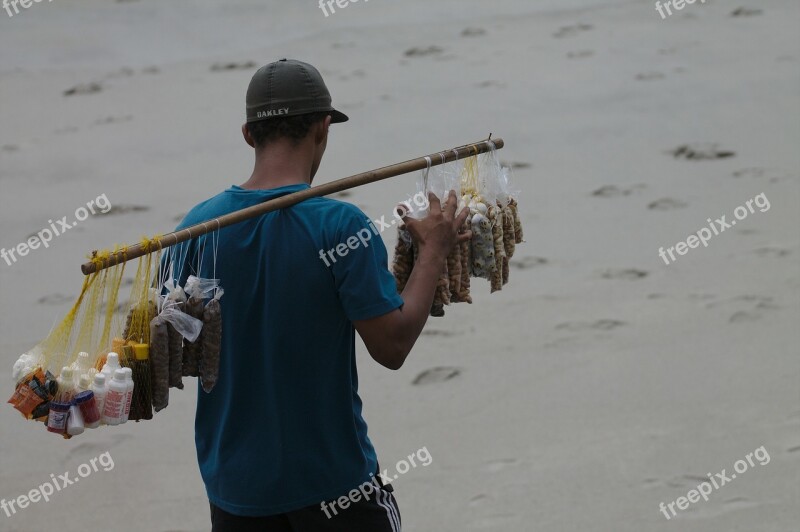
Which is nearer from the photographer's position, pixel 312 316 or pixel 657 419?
pixel 312 316

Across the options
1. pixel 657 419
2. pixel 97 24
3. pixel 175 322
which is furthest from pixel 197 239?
pixel 97 24

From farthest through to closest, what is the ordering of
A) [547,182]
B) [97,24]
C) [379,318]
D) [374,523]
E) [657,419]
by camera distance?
[97,24] < [547,182] < [657,419] < [374,523] < [379,318]

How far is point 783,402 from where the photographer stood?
534 cm

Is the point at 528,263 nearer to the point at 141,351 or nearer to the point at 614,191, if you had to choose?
the point at 614,191

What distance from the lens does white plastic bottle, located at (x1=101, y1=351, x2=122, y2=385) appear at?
2924 mm

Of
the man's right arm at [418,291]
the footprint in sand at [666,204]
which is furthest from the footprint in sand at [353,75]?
the man's right arm at [418,291]

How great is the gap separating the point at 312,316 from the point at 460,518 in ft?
6.99

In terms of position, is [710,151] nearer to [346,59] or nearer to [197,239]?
[346,59]

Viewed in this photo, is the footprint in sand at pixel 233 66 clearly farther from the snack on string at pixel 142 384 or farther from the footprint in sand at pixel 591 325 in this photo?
the snack on string at pixel 142 384

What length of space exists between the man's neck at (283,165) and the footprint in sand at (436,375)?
291cm

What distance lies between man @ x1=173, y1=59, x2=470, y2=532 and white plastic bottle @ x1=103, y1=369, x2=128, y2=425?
0.21m

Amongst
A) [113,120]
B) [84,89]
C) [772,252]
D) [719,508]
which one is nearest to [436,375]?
[719,508]

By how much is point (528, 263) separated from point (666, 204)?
1.12 metres

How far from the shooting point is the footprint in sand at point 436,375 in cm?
575
